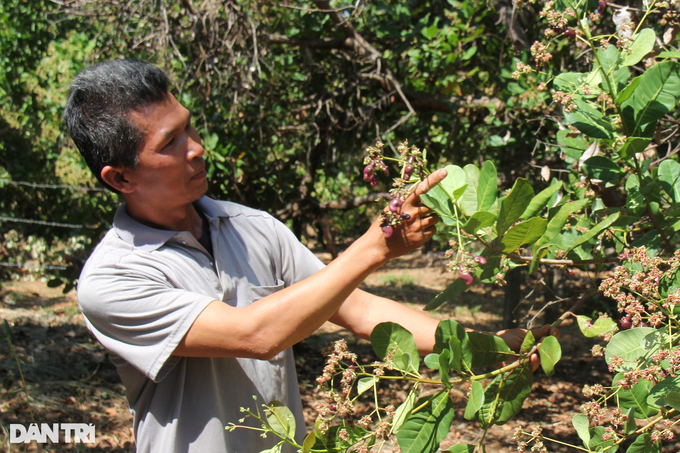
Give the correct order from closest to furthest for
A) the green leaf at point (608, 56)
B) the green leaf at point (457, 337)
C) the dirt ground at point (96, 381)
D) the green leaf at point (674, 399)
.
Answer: the green leaf at point (674, 399) → the green leaf at point (457, 337) → the green leaf at point (608, 56) → the dirt ground at point (96, 381)

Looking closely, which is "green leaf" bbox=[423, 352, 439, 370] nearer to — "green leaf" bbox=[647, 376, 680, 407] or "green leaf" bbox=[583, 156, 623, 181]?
"green leaf" bbox=[647, 376, 680, 407]

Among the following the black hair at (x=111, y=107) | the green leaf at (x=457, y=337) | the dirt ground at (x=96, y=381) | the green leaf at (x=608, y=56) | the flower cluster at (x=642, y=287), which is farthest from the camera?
the dirt ground at (x=96, y=381)

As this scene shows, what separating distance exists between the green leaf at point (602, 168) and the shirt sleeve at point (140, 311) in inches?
35.2

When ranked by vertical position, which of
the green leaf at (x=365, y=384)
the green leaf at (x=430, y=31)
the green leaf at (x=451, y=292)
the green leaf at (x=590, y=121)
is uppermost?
the green leaf at (x=430, y=31)

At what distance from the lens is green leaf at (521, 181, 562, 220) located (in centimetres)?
103

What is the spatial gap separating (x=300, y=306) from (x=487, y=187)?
1.47 feet

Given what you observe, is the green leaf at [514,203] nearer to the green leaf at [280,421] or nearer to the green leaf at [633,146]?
the green leaf at [633,146]

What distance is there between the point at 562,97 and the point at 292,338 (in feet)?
2.46

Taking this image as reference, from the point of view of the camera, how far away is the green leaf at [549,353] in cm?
110

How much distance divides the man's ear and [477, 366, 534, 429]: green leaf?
0.99m

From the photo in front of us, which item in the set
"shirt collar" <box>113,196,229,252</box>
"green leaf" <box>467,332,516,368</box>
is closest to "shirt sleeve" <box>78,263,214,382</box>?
"shirt collar" <box>113,196,229,252</box>

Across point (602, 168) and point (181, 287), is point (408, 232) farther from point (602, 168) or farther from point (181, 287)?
point (181, 287)

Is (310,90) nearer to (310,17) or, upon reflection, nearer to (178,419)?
(310,17)

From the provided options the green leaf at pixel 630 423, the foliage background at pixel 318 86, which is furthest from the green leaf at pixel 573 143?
the foliage background at pixel 318 86
